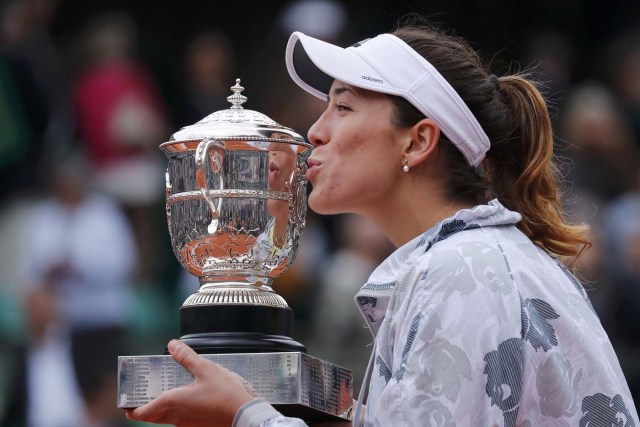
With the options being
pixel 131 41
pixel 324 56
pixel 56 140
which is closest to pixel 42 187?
pixel 56 140

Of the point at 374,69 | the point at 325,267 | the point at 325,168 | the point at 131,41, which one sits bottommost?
the point at 325,267

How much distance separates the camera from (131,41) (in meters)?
6.03

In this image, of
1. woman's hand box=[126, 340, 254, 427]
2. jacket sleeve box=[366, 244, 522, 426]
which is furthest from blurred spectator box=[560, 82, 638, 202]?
jacket sleeve box=[366, 244, 522, 426]

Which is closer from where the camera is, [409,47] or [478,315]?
[478,315]

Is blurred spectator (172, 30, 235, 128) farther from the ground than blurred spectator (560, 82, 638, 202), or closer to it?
farther from the ground

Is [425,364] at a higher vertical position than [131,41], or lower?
lower

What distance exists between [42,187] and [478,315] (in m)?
4.22

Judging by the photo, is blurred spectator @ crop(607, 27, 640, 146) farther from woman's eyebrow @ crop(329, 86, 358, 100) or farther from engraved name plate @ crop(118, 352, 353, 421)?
engraved name plate @ crop(118, 352, 353, 421)

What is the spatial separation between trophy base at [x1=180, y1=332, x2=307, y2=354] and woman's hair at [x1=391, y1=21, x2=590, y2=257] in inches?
14.8

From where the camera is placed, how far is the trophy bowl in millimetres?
2197

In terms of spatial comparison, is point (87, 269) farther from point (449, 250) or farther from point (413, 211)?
point (449, 250)

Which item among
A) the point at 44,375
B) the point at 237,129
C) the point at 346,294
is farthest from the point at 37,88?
the point at 237,129

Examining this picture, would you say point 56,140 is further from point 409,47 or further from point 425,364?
point 425,364

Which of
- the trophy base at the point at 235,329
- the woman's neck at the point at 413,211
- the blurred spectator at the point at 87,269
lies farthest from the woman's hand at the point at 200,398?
the blurred spectator at the point at 87,269
